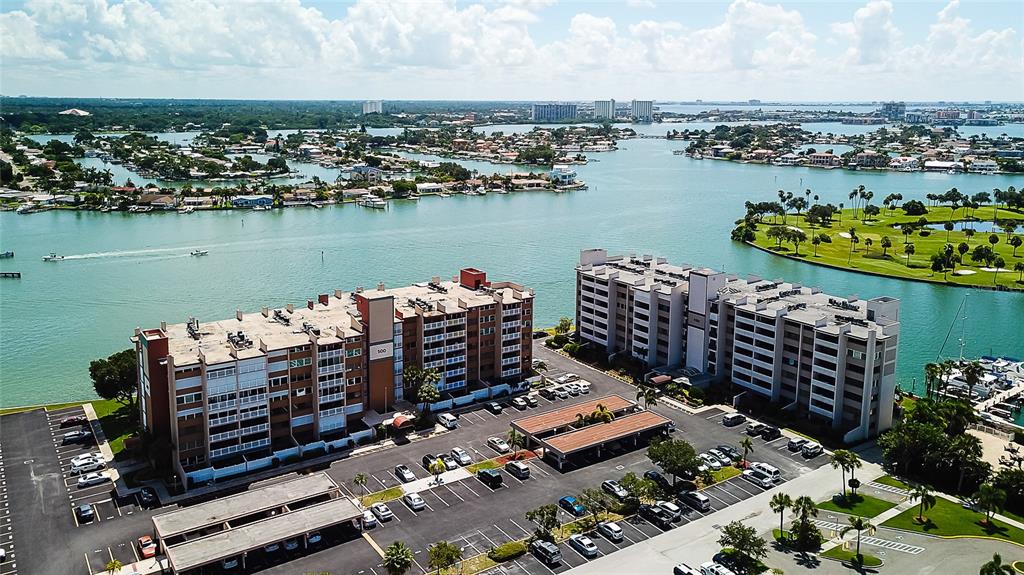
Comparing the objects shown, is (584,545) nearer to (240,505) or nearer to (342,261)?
(240,505)

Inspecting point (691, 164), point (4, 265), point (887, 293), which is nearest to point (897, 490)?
point (887, 293)

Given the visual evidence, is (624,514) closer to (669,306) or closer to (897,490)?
(897,490)

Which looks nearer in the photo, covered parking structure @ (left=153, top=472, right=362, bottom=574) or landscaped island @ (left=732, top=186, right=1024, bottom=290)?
covered parking structure @ (left=153, top=472, right=362, bottom=574)

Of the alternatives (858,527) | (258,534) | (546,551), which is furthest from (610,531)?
(258,534)

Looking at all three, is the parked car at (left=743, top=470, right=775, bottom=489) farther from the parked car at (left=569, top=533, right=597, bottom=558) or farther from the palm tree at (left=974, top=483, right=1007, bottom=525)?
the parked car at (left=569, top=533, right=597, bottom=558)

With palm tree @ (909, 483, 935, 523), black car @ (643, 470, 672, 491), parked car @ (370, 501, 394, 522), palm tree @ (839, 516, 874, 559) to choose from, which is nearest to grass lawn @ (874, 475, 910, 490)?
palm tree @ (909, 483, 935, 523)
